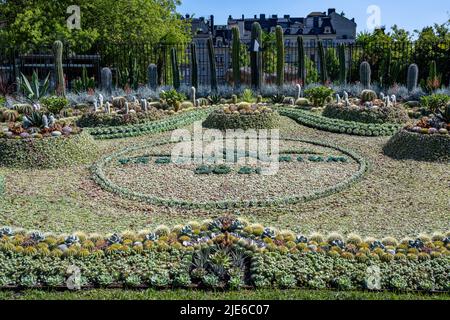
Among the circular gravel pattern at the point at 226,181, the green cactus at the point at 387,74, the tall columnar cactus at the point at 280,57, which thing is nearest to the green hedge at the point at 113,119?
the circular gravel pattern at the point at 226,181

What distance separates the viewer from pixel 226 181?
336 inches

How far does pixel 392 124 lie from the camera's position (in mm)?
12219

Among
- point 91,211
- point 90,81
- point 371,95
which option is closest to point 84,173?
point 91,211

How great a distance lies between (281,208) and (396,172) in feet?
8.76

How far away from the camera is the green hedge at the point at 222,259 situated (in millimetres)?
5141

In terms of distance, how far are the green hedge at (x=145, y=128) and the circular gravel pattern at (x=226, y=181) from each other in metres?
1.66

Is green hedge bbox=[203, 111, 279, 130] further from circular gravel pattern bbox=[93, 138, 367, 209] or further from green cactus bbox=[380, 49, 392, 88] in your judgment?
green cactus bbox=[380, 49, 392, 88]

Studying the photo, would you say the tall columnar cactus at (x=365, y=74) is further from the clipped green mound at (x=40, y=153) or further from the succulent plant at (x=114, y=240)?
the succulent plant at (x=114, y=240)

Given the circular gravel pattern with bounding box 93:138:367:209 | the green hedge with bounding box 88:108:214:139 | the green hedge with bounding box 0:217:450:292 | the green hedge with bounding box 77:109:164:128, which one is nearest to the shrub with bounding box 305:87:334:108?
the green hedge with bounding box 88:108:214:139

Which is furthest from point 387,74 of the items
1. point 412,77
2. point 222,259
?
point 222,259

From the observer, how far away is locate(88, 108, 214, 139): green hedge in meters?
11.9

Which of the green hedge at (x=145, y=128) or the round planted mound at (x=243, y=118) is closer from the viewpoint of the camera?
the green hedge at (x=145, y=128)

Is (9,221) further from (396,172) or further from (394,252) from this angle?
(396,172)

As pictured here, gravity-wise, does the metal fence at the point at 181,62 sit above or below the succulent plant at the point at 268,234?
above
